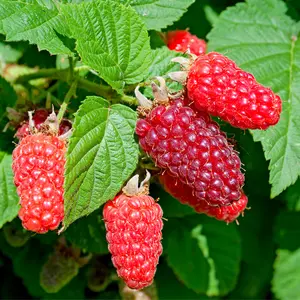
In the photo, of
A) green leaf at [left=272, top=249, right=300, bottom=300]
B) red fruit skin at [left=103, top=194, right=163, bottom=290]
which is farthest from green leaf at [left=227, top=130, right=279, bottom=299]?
red fruit skin at [left=103, top=194, right=163, bottom=290]

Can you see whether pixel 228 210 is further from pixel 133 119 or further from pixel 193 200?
pixel 133 119

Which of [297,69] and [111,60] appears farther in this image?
[297,69]

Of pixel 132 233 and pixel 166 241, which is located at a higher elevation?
pixel 132 233

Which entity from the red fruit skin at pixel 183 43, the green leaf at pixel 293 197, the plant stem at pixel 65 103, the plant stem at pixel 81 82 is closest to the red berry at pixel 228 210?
the plant stem at pixel 81 82

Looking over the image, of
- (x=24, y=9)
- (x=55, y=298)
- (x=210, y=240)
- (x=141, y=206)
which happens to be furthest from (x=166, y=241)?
(x=24, y=9)

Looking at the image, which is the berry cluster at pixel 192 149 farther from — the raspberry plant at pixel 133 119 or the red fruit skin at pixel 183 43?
the red fruit skin at pixel 183 43

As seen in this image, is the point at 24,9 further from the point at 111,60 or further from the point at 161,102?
the point at 161,102

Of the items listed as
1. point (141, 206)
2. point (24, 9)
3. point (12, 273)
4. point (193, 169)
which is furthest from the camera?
point (12, 273)
